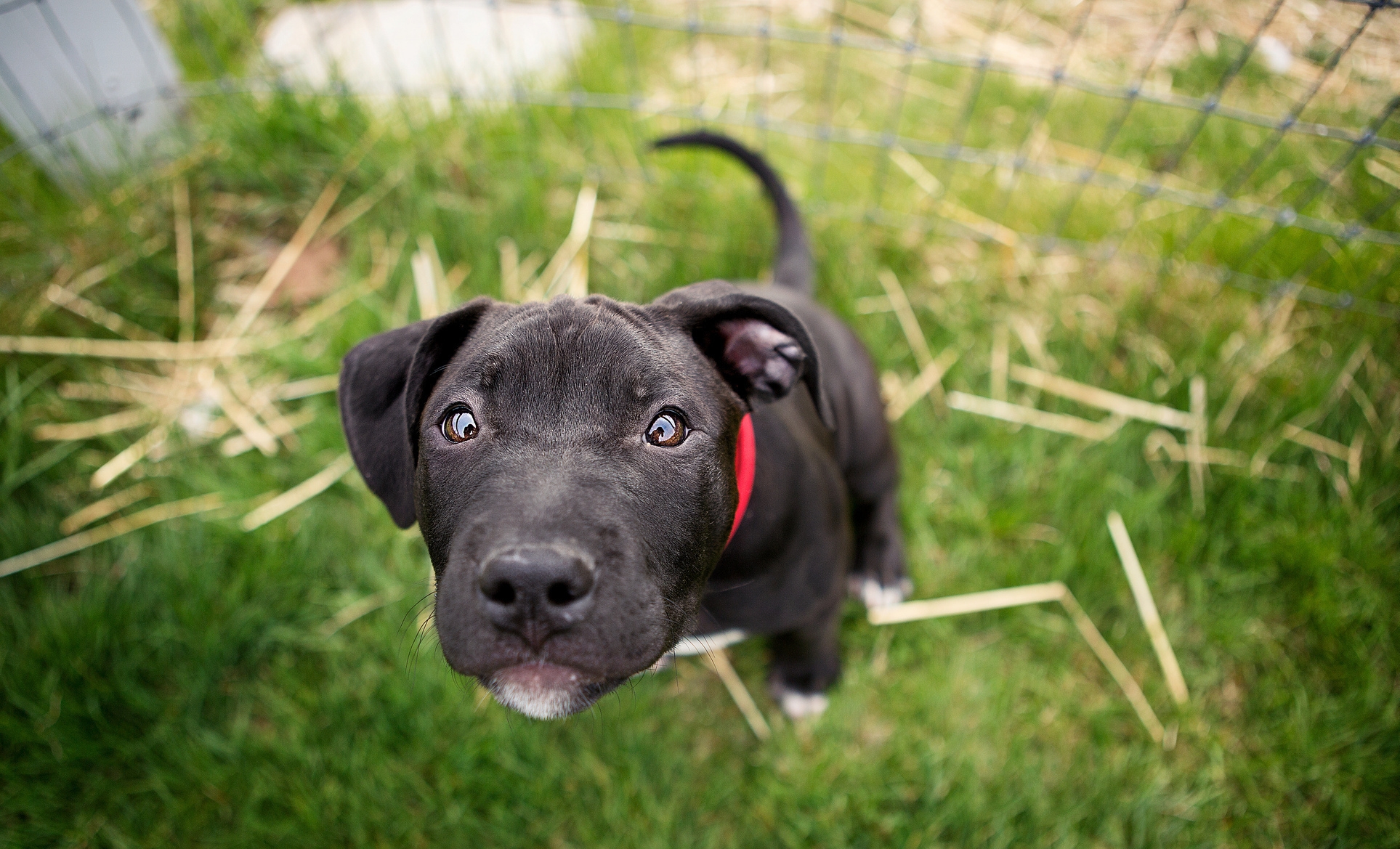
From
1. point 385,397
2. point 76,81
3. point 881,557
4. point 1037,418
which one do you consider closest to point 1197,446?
point 1037,418

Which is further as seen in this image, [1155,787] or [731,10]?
[731,10]

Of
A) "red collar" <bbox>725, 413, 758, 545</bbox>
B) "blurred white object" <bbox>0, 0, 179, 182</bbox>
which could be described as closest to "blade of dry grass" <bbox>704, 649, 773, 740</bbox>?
"red collar" <bbox>725, 413, 758, 545</bbox>

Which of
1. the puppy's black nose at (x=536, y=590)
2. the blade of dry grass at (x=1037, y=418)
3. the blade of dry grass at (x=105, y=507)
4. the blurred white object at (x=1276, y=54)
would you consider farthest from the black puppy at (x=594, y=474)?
the blurred white object at (x=1276, y=54)

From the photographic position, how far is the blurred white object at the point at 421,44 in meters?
4.77

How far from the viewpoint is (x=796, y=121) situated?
204 inches

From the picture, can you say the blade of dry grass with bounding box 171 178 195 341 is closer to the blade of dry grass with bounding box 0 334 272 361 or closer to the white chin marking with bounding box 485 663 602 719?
the blade of dry grass with bounding box 0 334 272 361

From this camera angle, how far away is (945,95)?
5207 millimetres

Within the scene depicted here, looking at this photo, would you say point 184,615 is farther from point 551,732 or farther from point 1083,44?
point 1083,44

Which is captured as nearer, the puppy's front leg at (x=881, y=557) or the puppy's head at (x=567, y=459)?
the puppy's head at (x=567, y=459)

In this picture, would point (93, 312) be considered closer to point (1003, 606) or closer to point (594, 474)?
point (594, 474)

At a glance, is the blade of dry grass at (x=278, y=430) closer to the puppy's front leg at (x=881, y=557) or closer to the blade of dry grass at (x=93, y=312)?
the blade of dry grass at (x=93, y=312)

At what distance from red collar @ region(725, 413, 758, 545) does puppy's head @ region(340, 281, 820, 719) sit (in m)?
0.09

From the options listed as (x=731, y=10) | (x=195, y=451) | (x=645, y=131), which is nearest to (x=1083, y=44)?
(x=731, y=10)

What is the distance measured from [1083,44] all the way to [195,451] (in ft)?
19.3
